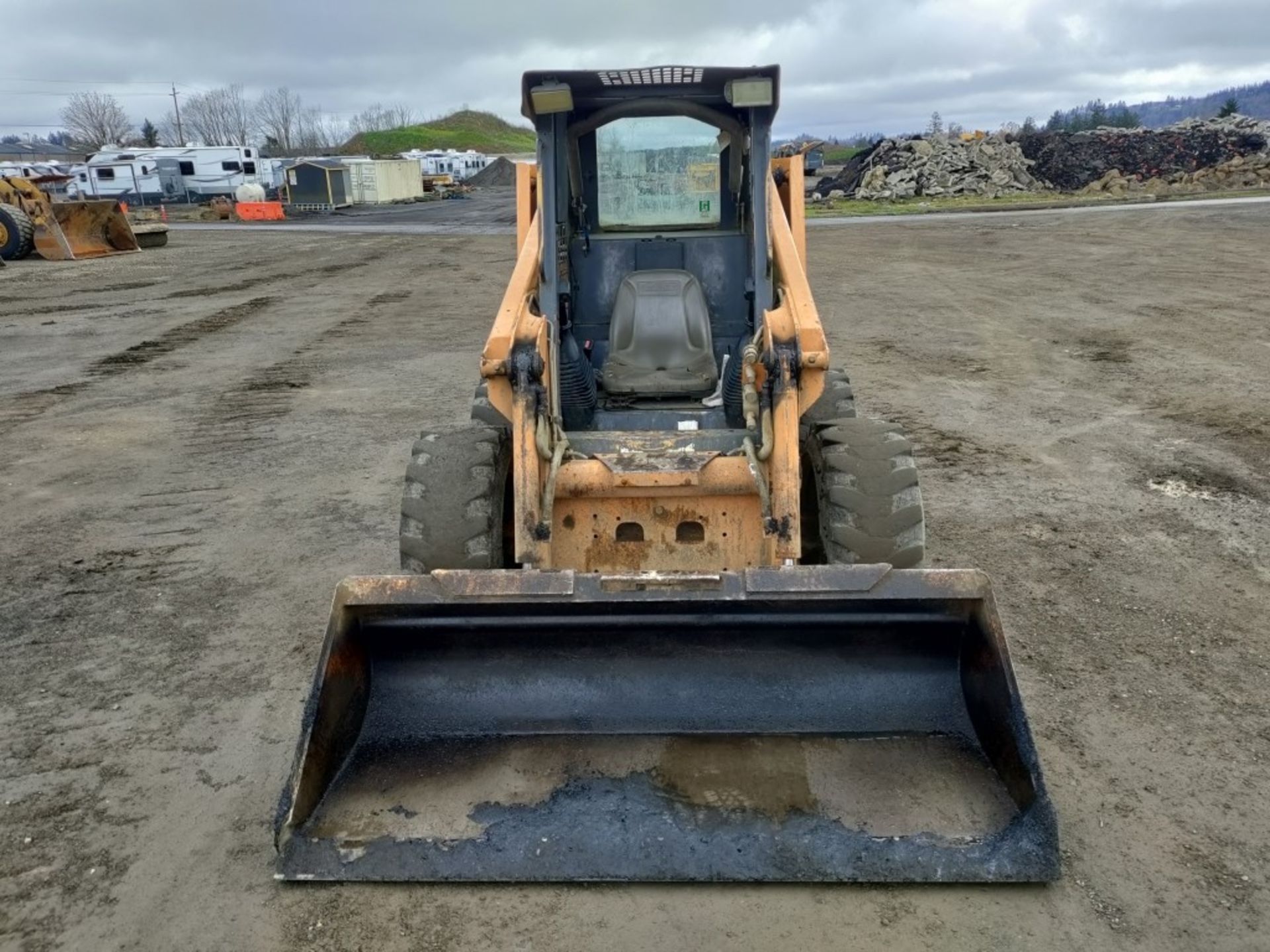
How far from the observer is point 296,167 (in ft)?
142

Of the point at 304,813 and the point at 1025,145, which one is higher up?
the point at 1025,145

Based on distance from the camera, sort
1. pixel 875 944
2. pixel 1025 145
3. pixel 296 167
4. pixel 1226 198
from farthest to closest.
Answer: pixel 296 167
pixel 1025 145
pixel 1226 198
pixel 875 944

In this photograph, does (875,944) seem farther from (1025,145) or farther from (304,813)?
(1025,145)

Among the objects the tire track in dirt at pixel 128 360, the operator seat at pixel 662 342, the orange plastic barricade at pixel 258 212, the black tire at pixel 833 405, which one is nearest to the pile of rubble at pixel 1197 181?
the tire track in dirt at pixel 128 360

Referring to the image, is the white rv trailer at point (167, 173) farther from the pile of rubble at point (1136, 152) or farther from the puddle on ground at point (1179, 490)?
the puddle on ground at point (1179, 490)

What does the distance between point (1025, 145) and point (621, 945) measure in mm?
41698

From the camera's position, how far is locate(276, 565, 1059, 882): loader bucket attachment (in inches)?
117

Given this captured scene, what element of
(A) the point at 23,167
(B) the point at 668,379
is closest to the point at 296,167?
(A) the point at 23,167

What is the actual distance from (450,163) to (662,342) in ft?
210

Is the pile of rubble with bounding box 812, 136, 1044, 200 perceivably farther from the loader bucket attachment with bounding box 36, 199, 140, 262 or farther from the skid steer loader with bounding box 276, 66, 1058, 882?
the skid steer loader with bounding box 276, 66, 1058, 882

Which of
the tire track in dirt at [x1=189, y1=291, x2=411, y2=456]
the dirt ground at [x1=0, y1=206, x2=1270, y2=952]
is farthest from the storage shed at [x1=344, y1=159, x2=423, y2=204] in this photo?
the tire track in dirt at [x1=189, y1=291, x2=411, y2=456]

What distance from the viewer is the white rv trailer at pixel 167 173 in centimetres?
4509

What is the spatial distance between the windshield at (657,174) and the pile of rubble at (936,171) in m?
31.5

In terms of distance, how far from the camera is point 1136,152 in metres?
37.8
